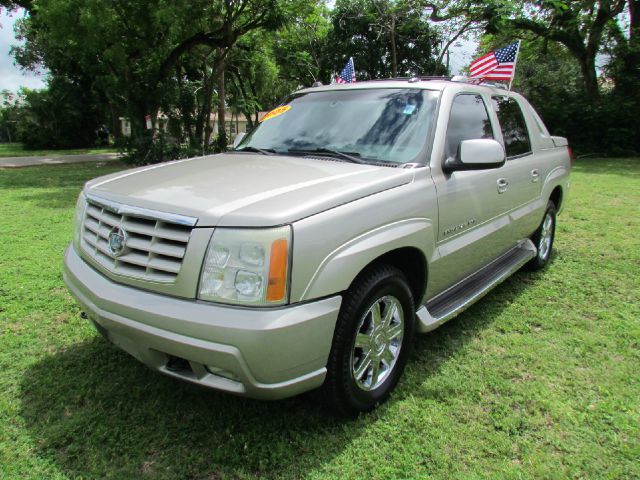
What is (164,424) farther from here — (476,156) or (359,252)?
(476,156)

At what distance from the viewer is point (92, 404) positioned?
271 centimetres

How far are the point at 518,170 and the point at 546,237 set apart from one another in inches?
56.0

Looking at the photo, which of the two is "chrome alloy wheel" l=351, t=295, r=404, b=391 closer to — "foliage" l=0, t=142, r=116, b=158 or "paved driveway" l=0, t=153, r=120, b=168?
"paved driveway" l=0, t=153, r=120, b=168

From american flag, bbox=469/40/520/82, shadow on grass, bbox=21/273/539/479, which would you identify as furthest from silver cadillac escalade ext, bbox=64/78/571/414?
american flag, bbox=469/40/520/82

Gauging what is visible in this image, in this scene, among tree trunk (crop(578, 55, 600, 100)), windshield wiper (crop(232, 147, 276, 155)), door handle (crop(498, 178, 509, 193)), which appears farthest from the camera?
tree trunk (crop(578, 55, 600, 100))

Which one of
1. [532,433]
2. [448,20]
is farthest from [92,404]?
[448,20]

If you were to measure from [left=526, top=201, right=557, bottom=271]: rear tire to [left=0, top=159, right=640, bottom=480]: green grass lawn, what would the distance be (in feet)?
2.68

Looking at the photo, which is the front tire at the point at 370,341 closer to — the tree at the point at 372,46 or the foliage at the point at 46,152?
the foliage at the point at 46,152

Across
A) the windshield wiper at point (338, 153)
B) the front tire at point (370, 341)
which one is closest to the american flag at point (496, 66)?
the windshield wiper at point (338, 153)

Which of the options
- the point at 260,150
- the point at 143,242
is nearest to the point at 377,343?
the point at 143,242

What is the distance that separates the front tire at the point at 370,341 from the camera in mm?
2330

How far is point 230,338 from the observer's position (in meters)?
2.00

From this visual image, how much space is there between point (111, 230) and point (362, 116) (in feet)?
5.76

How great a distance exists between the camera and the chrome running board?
118 inches
